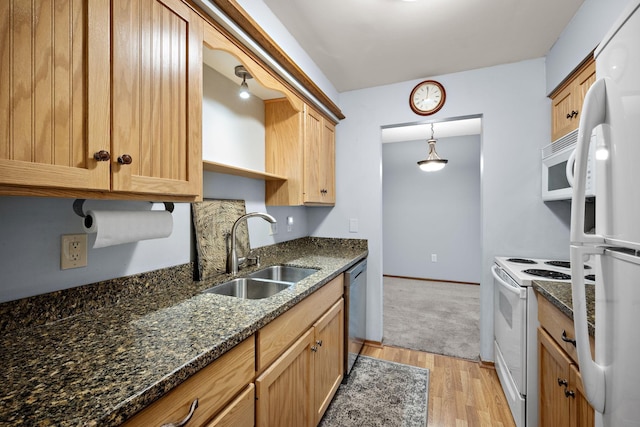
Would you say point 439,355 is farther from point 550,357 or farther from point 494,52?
point 494,52

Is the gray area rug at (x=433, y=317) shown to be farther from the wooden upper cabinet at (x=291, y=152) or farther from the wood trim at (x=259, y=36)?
the wood trim at (x=259, y=36)

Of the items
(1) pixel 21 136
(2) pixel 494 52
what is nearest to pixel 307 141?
(2) pixel 494 52

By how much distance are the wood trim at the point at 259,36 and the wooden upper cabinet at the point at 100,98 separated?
0.14 m

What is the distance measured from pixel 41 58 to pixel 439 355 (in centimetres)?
295

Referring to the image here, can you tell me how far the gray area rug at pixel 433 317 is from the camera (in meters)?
2.65

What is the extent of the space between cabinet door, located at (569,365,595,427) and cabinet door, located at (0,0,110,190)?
65.9 inches

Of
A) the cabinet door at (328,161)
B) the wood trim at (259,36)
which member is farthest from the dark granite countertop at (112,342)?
the cabinet door at (328,161)

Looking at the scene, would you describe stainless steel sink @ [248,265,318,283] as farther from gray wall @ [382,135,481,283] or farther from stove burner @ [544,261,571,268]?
gray wall @ [382,135,481,283]

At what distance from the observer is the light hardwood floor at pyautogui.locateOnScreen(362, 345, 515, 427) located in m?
1.75

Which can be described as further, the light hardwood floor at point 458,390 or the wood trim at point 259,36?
the light hardwood floor at point 458,390

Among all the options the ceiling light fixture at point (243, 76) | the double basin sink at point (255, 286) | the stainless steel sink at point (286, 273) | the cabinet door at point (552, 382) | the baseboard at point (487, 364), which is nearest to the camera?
the cabinet door at point (552, 382)

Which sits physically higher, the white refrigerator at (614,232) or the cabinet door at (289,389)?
the white refrigerator at (614,232)

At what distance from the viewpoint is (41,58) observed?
67cm

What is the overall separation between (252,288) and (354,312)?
3.10ft
